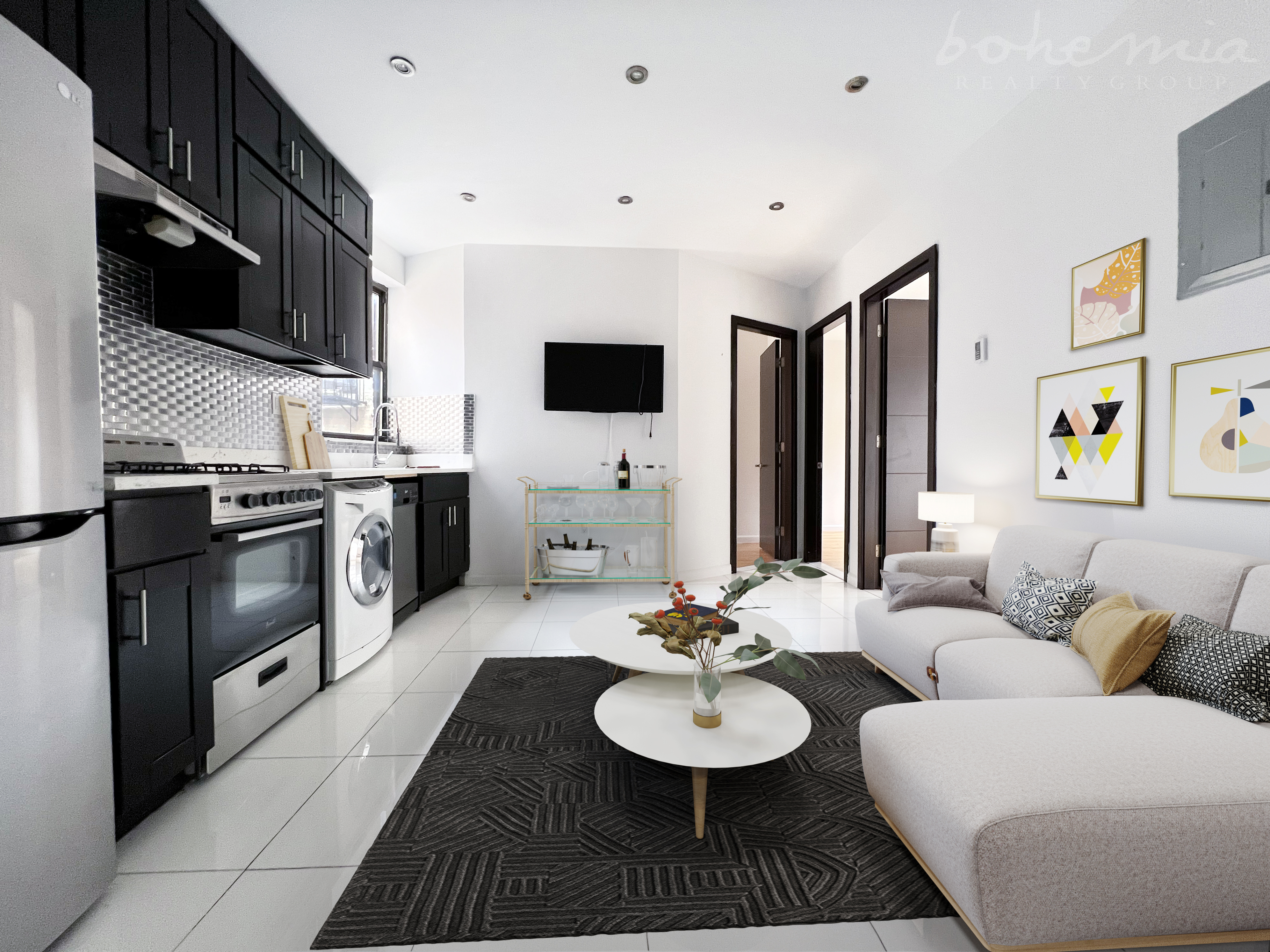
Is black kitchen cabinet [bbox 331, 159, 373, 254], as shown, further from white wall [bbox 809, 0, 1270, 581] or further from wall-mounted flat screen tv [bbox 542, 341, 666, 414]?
Answer: white wall [bbox 809, 0, 1270, 581]

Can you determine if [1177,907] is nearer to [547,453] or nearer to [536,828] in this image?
[536,828]

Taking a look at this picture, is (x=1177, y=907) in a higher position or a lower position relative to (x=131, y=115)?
lower

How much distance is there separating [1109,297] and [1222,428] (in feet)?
2.30

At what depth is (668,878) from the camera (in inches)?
52.7

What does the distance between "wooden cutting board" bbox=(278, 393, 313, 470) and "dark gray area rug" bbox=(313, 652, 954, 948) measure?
1.98 meters

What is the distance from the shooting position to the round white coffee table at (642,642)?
1808 millimetres

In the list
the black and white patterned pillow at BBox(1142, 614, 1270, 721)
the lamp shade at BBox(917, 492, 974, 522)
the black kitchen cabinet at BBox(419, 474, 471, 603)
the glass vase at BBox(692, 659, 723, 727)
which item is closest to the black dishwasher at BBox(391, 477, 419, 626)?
the black kitchen cabinet at BBox(419, 474, 471, 603)

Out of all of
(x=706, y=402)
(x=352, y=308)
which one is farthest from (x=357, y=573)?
(x=706, y=402)

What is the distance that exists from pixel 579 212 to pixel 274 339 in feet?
7.52

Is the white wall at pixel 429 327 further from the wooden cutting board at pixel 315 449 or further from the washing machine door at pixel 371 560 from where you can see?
the washing machine door at pixel 371 560

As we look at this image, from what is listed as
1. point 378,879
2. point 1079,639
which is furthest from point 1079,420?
point 378,879

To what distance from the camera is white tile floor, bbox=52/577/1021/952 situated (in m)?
1.17

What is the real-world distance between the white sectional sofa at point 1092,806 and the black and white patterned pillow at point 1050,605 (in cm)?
35

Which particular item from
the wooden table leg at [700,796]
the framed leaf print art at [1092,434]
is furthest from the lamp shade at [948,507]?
the wooden table leg at [700,796]
